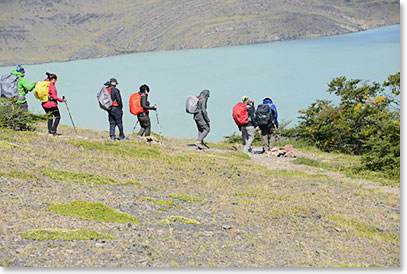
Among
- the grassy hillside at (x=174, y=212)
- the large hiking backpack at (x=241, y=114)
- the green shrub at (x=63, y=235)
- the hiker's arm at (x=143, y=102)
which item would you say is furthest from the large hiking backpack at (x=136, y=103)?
the green shrub at (x=63, y=235)

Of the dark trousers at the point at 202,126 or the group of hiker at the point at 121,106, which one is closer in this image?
the group of hiker at the point at 121,106

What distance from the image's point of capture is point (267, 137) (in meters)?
19.0

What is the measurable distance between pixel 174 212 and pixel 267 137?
9649mm

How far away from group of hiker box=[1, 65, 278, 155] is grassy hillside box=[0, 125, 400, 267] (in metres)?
1.49

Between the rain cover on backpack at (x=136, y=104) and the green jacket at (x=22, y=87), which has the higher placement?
the green jacket at (x=22, y=87)

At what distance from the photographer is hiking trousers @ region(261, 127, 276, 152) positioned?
18.7 meters

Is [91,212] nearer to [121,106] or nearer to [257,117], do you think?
[121,106]

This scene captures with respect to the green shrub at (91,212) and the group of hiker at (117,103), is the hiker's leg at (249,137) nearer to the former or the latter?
the group of hiker at (117,103)

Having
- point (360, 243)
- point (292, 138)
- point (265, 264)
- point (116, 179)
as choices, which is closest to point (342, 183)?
point (360, 243)

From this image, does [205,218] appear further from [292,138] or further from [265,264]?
[292,138]

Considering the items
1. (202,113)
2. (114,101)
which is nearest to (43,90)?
(114,101)

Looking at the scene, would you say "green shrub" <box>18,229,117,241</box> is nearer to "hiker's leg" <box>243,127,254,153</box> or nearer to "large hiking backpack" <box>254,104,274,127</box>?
"large hiking backpack" <box>254,104,274,127</box>

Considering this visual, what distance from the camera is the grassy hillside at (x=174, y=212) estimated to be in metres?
7.64

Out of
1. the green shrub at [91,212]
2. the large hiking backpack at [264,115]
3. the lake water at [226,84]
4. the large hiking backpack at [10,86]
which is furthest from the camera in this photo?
the lake water at [226,84]
